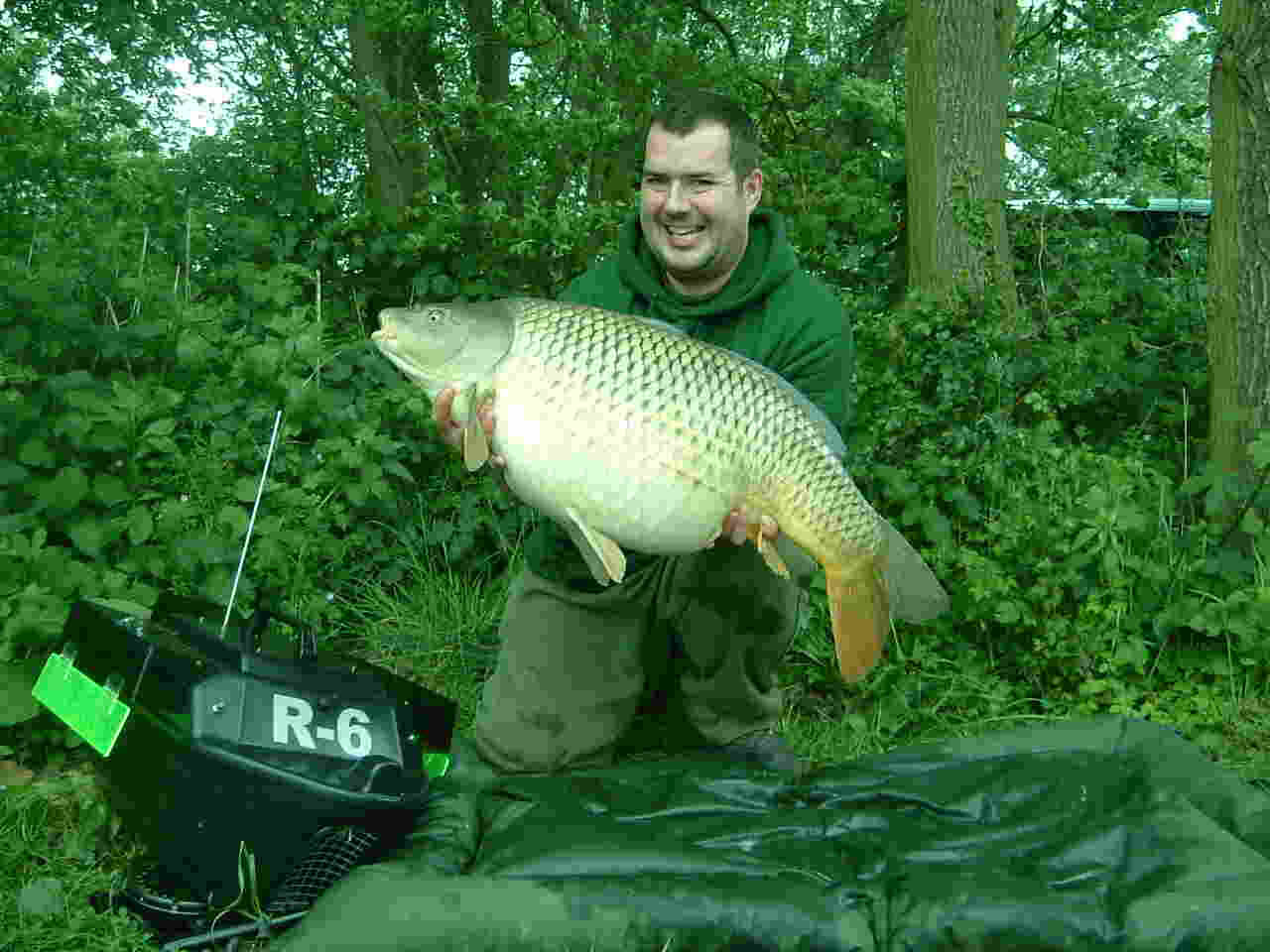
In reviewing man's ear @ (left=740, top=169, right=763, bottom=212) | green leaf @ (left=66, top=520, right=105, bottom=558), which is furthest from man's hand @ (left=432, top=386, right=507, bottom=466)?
green leaf @ (left=66, top=520, right=105, bottom=558)

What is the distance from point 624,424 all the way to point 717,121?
29.5 inches

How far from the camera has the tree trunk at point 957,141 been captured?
3.75 m

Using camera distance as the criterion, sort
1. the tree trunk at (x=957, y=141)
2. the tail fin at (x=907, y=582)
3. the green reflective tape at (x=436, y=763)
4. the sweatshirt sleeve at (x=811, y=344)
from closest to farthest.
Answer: the tail fin at (x=907, y=582)
the green reflective tape at (x=436, y=763)
the sweatshirt sleeve at (x=811, y=344)
the tree trunk at (x=957, y=141)

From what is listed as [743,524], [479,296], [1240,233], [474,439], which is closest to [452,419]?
[474,439]

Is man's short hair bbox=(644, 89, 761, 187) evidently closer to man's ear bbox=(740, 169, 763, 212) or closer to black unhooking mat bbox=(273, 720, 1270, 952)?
man's ear bbox=(740, 169, 763, 212)

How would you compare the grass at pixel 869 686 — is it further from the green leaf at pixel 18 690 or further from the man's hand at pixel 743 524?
the man's hand at pixel 743 524

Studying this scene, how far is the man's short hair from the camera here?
2262 mm

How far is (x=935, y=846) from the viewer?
1909 mm

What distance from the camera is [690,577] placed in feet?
7.88

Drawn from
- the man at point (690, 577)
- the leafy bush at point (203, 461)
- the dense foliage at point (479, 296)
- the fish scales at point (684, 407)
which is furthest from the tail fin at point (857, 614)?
the leafy bush at point (203, 461)

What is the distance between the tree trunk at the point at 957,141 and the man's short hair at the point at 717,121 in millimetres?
1521

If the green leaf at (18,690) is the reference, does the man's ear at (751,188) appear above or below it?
above

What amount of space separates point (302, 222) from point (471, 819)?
238cm

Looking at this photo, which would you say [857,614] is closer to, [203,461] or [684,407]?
[684,407]
